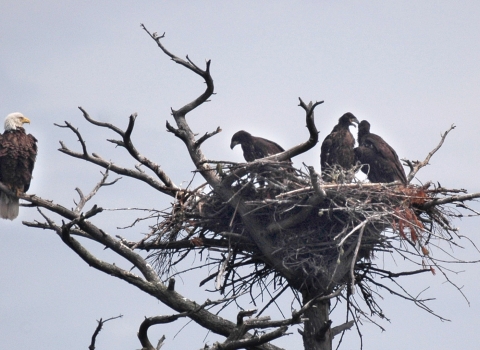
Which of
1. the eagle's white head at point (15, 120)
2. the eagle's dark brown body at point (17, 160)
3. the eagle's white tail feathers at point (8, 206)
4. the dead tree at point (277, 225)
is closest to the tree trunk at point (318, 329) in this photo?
the dead tree at point (277, 225)

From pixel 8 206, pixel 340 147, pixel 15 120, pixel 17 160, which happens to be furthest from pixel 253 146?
pixel 15 120

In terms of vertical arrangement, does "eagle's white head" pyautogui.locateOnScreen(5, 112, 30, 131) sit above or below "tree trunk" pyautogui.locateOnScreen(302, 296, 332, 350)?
above

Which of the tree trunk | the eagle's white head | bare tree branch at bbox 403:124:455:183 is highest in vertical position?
the eagle's white head

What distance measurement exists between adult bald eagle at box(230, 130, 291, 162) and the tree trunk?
2.28 metres

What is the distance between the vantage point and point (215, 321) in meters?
8.81

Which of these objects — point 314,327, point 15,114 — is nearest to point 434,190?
point 314,327

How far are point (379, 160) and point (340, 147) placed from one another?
23.2 inches

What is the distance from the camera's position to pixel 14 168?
12.3m

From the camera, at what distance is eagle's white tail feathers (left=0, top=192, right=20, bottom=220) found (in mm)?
12266

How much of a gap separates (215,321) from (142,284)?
34.7 inches

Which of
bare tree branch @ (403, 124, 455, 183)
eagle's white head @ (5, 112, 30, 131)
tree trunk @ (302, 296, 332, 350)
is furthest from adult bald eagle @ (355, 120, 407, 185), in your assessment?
eagle's white head @ (5, 112, 30, 131)

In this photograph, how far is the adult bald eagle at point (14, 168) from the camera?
1232 cm

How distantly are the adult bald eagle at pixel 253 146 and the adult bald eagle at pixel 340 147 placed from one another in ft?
2.42

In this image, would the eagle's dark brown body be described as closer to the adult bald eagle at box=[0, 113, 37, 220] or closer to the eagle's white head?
the adult bald eagle at box=[0, 113, 37, 220]
